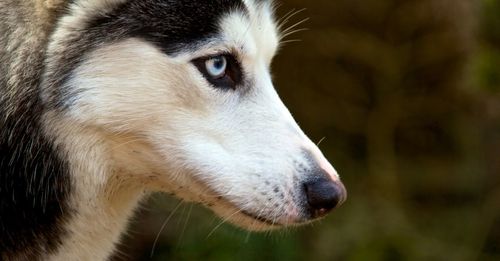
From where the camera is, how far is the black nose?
275cm

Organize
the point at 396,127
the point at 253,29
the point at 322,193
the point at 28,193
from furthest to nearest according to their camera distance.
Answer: the point at 396,127, the point at 253,29, the point at 28,193, the point at 322,193

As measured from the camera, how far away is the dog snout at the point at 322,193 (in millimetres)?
2750

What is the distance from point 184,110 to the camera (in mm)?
2771

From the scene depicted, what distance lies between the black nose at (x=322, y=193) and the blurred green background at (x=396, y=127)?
102 inches

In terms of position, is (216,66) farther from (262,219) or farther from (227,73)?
(262,219)

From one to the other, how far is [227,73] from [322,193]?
46 centimetres

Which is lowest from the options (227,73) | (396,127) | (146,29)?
(396,127)

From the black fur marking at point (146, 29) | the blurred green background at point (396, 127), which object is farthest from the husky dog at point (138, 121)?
the blurred green background at point (396, 127)

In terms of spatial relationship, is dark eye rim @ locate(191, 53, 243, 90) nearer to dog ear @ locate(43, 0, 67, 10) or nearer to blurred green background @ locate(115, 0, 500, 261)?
dog ear @ locate(43, 0, 67, 10)

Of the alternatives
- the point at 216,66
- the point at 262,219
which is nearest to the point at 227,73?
the point at 216,66

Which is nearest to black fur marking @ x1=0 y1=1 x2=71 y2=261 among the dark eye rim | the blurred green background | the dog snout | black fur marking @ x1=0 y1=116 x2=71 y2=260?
black fur marking @ x1=0 y1=116 x2=71 y2=260

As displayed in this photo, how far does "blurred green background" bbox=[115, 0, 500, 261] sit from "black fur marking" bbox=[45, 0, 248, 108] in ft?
8.41

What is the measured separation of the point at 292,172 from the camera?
9.04 feet

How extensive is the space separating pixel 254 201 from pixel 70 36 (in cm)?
72
